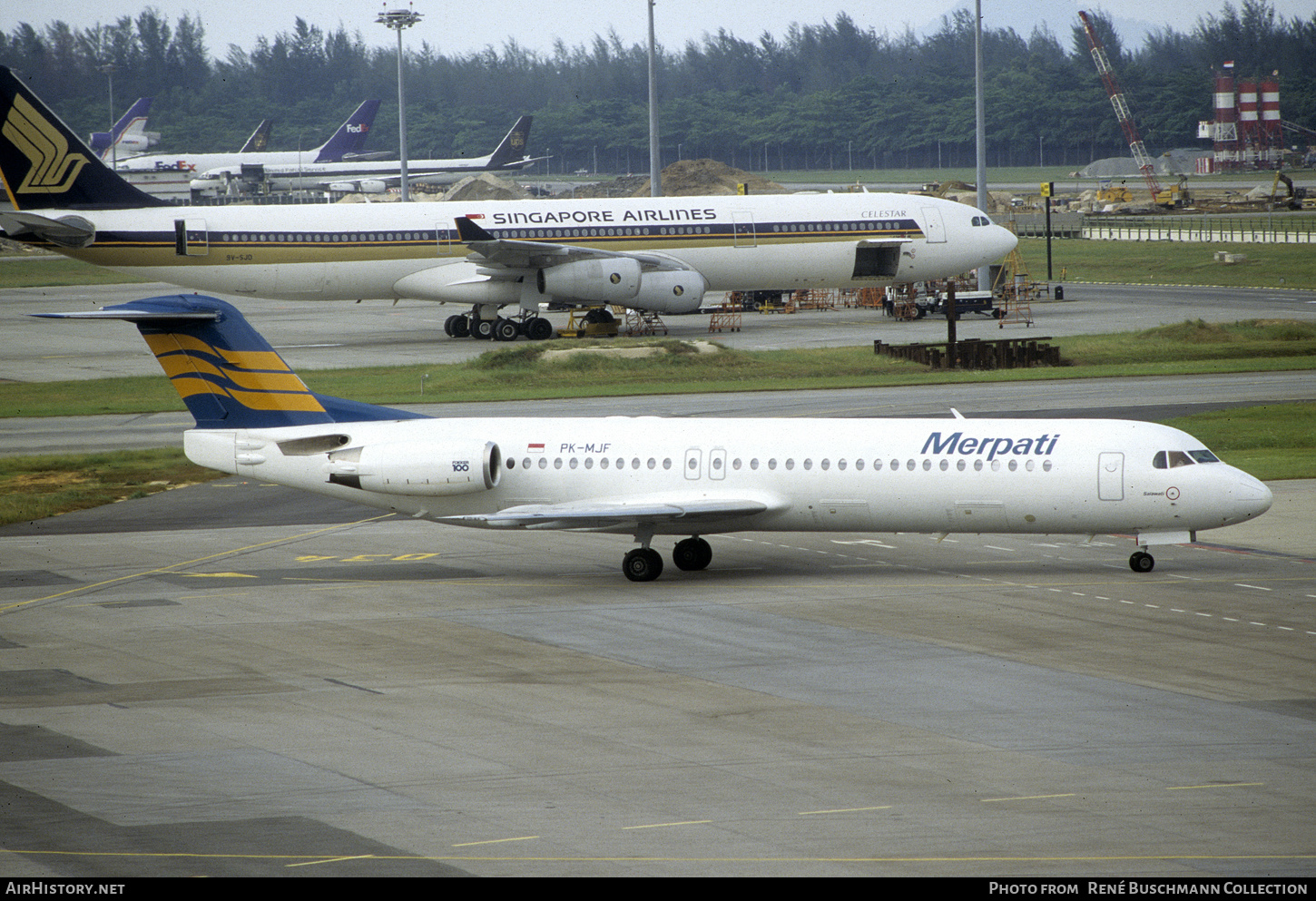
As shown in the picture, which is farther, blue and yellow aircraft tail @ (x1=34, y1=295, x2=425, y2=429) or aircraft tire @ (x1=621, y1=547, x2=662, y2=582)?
blue and yellow aircraft tail @ (x1=34, y1=295, x2=425, y2=429)

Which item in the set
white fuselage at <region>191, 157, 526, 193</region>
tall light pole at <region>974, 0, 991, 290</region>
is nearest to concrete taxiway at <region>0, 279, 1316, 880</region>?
tall light pole at <region>974, 0, 991, 290</region>

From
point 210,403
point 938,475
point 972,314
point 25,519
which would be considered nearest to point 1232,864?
point 938,475

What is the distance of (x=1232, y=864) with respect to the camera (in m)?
14.4

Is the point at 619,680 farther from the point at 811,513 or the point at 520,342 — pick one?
the point at 520,342

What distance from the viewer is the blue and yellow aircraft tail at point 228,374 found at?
3044 centimetres

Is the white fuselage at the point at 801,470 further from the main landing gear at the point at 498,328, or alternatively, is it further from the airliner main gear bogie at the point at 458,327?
the airliner main gear bogie at the point at 458,327

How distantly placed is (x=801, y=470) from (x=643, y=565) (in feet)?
12.7

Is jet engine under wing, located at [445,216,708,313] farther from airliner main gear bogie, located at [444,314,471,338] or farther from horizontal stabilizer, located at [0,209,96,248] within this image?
horizontal stabilizer, located at [0,209,96,248]

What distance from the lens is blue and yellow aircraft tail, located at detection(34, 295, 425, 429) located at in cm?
3044

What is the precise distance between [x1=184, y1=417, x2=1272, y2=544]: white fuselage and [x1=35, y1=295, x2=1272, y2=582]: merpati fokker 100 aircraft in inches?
1.5

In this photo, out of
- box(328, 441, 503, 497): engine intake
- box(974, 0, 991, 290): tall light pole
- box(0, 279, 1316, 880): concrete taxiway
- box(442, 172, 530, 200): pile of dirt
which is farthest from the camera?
box(442, 172, 530, 200): pile of dirt

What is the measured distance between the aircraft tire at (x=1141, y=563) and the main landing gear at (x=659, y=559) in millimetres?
8881

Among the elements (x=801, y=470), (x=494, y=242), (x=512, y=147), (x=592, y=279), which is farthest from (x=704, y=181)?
(x=801, y=470)

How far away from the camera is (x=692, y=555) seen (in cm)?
3048
